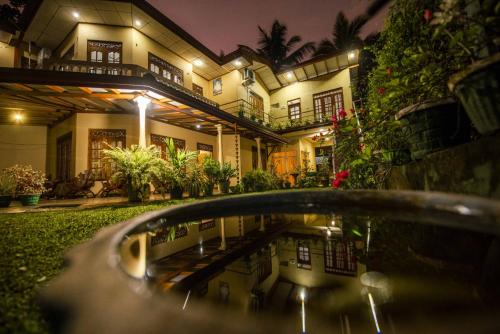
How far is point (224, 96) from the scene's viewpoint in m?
13.6

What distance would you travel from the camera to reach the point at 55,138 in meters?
9.77

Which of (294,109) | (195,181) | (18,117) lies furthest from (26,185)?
(294,109)

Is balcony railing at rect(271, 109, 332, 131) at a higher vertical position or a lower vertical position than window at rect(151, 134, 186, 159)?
higher

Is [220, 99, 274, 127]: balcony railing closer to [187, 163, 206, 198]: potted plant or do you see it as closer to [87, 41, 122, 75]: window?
[87, 41, 122, 75]: window

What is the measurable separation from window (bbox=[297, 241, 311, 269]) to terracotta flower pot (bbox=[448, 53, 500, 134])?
1309mm

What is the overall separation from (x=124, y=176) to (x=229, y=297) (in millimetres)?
5050

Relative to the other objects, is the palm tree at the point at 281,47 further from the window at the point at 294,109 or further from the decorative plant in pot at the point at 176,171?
the decorative plant in pot at the point at 176,171

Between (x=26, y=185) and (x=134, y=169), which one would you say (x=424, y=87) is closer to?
(x=134, y=169)

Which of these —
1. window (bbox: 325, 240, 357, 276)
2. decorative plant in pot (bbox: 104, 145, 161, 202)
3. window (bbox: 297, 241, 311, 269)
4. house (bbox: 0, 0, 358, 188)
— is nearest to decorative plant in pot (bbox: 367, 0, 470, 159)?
window (bbox: 325, 240, 357, 276)

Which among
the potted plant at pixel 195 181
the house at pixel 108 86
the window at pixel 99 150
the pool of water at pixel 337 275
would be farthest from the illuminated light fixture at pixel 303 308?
the window at pixel 99 150

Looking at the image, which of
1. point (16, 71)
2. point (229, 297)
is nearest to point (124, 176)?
point (16, 71)

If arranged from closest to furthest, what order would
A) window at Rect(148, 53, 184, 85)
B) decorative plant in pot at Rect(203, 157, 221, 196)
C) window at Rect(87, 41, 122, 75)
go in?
decorative plant in pot at Rect(203, 157, 221, 196) < window at Rect(87, 41, 122, 75) < window at Rect(148, 53, 184, 85)

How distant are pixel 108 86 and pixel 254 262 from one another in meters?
6.68

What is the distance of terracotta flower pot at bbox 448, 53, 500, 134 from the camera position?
1.17 metres
